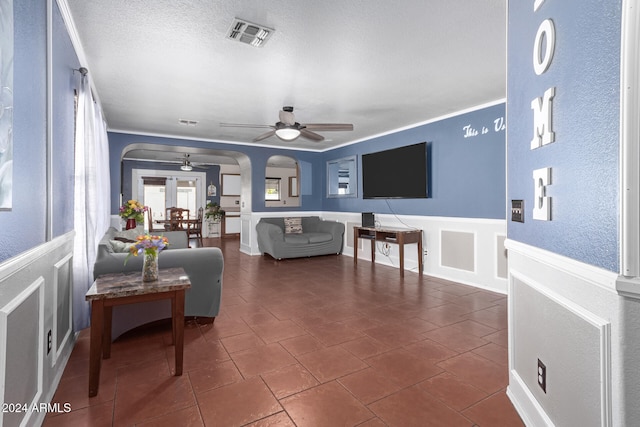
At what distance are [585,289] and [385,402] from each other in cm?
120

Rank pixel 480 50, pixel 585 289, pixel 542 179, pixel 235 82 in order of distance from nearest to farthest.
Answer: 1. pixel 585 289
2. pixel 542 179
3. pixel 480 50
4. pixel 235 82

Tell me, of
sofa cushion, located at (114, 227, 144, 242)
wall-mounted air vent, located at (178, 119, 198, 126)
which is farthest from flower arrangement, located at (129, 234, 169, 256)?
wall-mounted air vent, located at (178, 119, 198, 126)

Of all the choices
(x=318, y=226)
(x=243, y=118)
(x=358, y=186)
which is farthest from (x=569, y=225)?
(x=318, y=226)

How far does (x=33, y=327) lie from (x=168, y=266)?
118 cm

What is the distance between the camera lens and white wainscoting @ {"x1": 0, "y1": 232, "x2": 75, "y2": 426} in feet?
4.09

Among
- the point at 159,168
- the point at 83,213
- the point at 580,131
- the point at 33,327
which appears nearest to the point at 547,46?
the point at 580,131

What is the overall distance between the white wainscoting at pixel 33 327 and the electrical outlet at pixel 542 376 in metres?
2.16

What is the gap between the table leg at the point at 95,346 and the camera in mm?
1876

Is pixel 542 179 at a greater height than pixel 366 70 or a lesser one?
lesser

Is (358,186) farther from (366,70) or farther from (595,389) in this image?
(595,389)

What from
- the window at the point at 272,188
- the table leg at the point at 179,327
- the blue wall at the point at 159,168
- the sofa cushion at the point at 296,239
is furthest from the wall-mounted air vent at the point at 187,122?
the window at the point at 272,188

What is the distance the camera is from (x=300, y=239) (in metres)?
6.44

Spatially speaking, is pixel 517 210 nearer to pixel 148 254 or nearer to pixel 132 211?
pixel 148 254

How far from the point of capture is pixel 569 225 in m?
1.21
